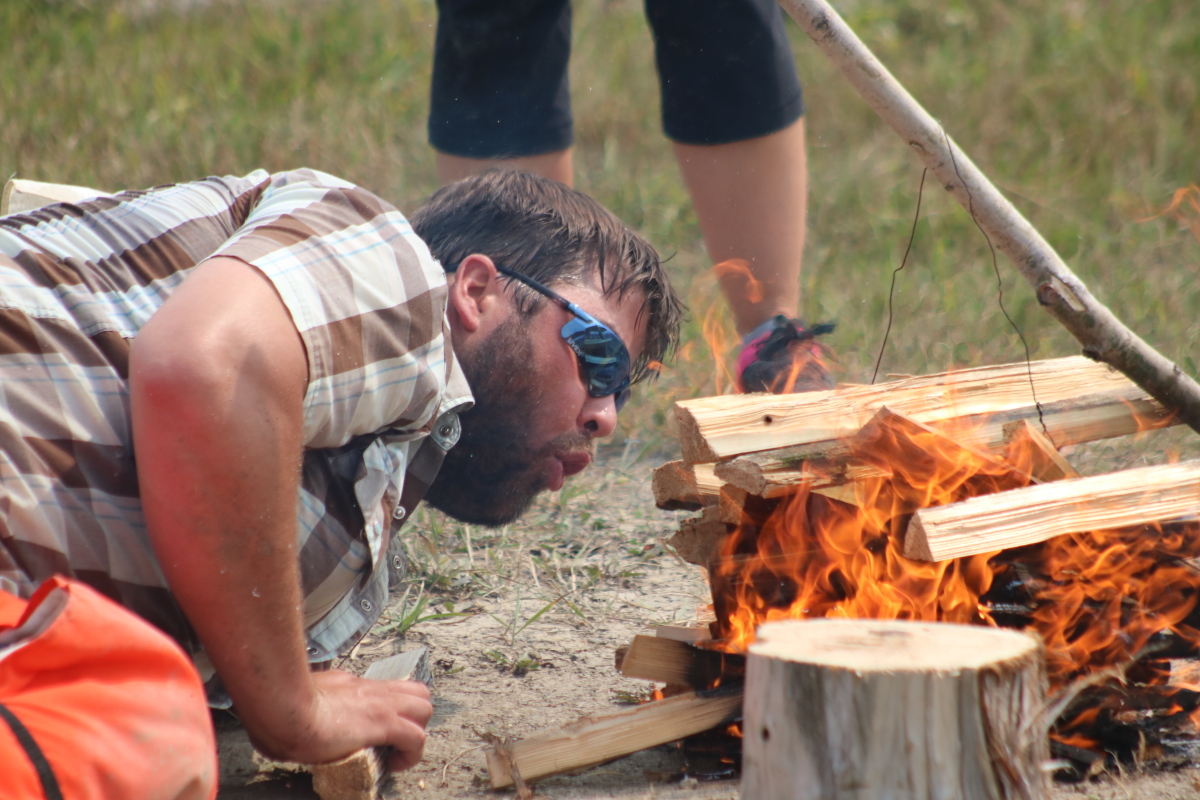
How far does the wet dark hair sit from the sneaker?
639mm

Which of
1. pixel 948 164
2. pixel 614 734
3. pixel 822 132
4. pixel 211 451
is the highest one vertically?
pixel 822 132

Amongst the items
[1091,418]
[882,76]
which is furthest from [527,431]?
[1091,418]

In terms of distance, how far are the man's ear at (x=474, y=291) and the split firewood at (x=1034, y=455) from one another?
3.51ft

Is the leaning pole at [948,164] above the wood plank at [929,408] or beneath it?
above

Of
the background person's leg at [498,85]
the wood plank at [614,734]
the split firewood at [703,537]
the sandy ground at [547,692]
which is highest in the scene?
the background person's leg at [498,85]

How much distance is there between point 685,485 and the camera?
2.42 m

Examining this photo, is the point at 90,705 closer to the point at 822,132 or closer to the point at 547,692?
the point at 547,692

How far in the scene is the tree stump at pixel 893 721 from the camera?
4.78 ft

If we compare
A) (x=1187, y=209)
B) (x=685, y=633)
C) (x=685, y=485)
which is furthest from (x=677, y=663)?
(x=1187, y=209)

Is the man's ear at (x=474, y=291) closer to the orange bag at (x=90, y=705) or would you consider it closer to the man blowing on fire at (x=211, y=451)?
the man blowing on fire at (x=211, y=451)

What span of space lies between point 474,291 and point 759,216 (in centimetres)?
151

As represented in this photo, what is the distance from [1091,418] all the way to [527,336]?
1.22m

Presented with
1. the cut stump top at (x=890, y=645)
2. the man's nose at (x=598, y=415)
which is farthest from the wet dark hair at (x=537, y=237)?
the cut stump top at (x=890, y=645)

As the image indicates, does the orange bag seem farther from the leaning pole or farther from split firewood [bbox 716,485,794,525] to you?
the leaning pole
